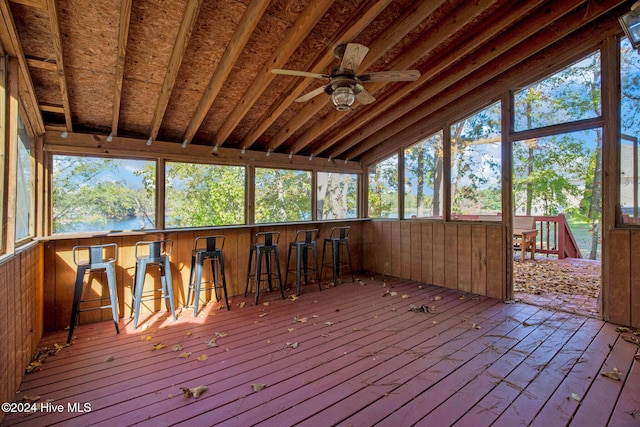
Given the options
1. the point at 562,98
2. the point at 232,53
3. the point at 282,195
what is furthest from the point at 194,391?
the point at 562,98

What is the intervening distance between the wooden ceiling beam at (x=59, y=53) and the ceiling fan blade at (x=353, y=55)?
6.76ft

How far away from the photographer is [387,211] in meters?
5.91

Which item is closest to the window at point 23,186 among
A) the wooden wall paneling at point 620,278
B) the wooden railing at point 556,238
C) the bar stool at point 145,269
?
the bar stool at point 145,269

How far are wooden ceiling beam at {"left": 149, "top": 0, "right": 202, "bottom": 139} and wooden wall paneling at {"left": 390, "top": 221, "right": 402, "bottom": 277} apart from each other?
4154 mm

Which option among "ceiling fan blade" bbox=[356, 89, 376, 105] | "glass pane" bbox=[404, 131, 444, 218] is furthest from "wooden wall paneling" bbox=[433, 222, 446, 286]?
"ceiling fan blade" bbox=[356, 89, 376, 105]

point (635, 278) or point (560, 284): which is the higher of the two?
point (635, 278)

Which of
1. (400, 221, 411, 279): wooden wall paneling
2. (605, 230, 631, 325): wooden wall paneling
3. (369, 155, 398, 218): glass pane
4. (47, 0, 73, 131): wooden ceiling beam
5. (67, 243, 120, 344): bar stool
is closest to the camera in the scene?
(47, 0, 73, 131): wooden ceiling beam

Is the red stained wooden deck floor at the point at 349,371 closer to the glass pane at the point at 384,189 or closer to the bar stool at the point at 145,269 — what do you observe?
the bar stool at the point at 145,269

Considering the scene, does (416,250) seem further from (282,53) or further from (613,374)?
(282,53)

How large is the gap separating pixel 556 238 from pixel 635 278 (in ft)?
16.3

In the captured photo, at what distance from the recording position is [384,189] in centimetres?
597

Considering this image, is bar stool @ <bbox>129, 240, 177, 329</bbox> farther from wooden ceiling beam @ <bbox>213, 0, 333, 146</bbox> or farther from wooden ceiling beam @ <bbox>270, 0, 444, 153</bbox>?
wooden ceiling beam @ <bbox>270, 0, 444, 153</bbox>

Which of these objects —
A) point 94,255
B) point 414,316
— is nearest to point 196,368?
point 94,255

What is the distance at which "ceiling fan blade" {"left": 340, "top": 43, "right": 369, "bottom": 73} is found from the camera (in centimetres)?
227
